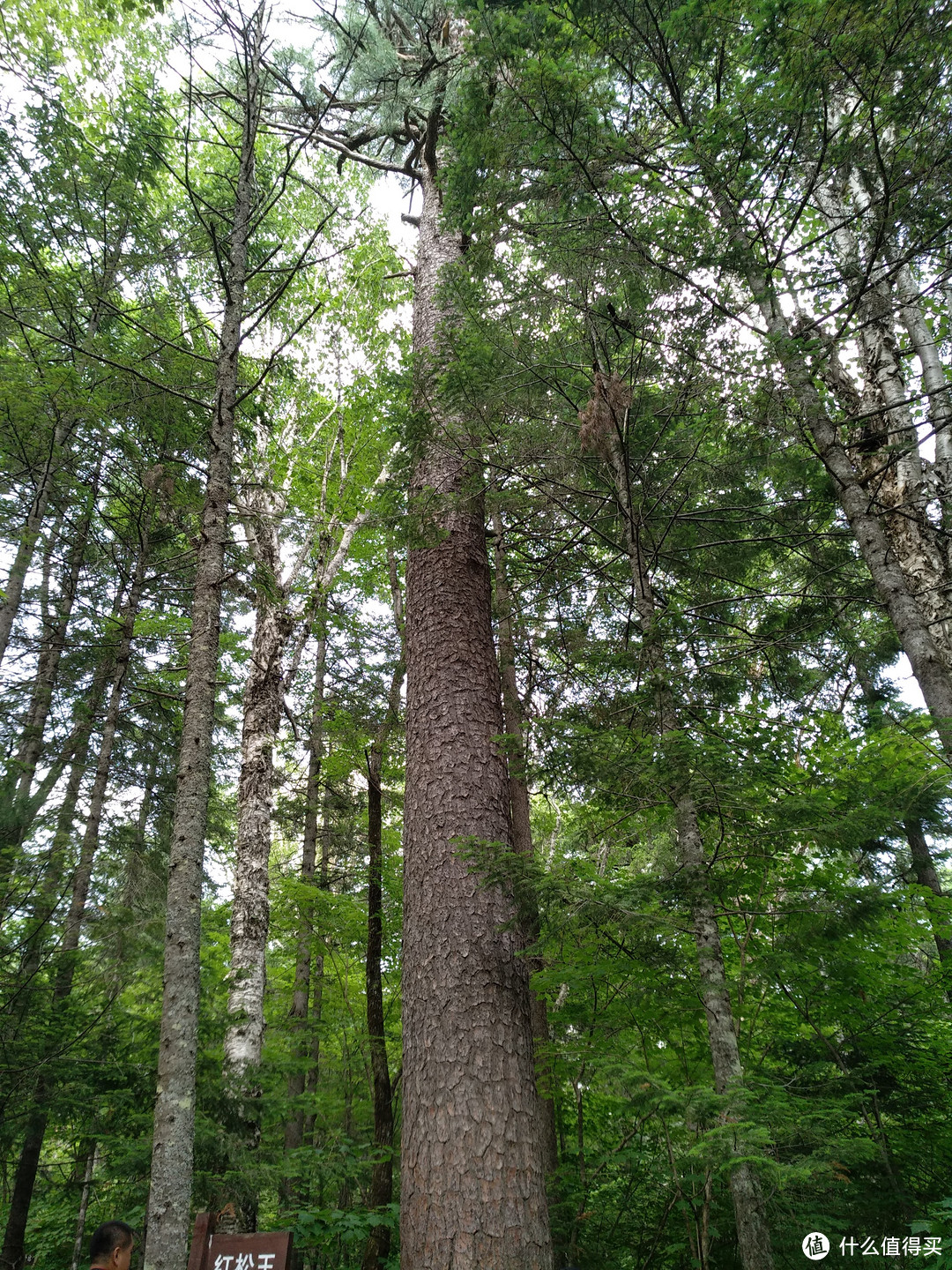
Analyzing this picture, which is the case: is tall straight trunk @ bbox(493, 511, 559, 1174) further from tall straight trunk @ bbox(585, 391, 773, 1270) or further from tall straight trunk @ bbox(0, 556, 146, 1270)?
tall straight trunk @ bbox(0, 556, 146, 1270)

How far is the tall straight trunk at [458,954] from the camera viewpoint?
3.59 m

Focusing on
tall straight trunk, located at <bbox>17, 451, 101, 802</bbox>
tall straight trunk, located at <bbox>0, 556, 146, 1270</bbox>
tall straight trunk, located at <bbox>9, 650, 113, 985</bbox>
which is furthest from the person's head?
tall straight trunk, located at <bbox>17, 451, 101, 802</bbox>

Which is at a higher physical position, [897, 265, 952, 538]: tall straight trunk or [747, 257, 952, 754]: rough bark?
[897, 265, 952, 538]: tall straight trunk

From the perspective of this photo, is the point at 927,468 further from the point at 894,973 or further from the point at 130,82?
the point at 130,82

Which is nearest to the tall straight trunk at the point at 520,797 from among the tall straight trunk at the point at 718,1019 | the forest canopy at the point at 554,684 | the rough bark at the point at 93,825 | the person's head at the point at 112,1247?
the forest canopy at the point at 554,684

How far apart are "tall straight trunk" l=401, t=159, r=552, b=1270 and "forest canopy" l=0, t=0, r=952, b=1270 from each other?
0.02 meters

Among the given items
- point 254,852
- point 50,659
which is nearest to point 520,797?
point 254,852

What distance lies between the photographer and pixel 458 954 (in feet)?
13.9

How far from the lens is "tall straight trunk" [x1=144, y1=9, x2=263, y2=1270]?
127 inches

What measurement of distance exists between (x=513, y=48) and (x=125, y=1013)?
335 inches

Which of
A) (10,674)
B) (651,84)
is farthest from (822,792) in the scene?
(10,674)

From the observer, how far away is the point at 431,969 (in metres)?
4.26

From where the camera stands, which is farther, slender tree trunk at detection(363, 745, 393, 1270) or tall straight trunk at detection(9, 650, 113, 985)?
tall straight trunk at detection(9, 650, 113, 985)

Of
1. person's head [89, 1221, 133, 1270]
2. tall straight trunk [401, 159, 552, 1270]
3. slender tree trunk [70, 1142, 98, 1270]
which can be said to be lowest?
slender tree trunk [70, 1142, 98, 1270]
